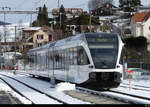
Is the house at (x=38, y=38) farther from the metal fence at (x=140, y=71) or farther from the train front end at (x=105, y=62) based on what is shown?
the train front end at (x=105, y=62)

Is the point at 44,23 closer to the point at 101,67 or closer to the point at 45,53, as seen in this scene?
the point at 45,53

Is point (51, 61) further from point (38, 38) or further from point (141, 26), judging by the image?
point (38, 38)

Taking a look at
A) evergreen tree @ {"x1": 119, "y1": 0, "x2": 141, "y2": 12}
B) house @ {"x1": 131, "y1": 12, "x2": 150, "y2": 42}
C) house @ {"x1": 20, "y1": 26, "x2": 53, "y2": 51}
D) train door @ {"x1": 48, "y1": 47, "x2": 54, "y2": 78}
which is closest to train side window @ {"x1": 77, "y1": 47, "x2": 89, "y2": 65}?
train door @ {"x1": 48, "y1": 47, "x2": 54, "y2": 78}

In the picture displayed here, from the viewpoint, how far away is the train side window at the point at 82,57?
21.4 meters

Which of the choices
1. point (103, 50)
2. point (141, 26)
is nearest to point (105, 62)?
point (103, 50)

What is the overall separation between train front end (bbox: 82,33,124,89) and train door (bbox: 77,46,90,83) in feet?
1.06

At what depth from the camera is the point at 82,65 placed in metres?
21.9

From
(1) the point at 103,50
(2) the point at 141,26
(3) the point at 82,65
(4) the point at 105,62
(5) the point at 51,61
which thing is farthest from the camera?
(2) the point at 141,26

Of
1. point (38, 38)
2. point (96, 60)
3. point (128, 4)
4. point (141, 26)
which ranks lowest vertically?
point (96, 60)

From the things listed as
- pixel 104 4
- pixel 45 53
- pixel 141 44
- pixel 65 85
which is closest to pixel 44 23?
pixel 104 4

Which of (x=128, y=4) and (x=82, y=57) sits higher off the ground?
(x=128, y=4)

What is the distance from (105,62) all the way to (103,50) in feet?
2.54

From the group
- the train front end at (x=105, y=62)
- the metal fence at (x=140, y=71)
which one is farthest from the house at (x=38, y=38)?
the train front end at (x=105, y=62)

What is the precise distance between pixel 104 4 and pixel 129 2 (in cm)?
3617
